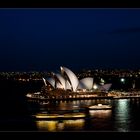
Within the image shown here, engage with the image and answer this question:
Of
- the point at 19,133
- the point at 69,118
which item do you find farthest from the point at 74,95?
the point at 19,133

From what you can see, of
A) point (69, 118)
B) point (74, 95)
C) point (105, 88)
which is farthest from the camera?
point (105, 88)

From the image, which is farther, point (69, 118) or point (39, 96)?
point (39, 96)

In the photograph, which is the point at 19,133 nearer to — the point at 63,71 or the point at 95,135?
the point at 95,135

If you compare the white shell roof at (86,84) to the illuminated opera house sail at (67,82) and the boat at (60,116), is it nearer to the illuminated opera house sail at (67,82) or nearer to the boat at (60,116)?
the illuminated opera house sail at (67,82)

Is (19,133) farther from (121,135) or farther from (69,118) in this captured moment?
(69,118)

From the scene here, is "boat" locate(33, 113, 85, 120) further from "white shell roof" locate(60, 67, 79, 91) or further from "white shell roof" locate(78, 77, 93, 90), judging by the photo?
"white shell roof" locate(78, 77, 93, 90)

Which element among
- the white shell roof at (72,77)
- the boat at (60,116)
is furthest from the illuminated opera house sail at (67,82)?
the boat at (60,116)
